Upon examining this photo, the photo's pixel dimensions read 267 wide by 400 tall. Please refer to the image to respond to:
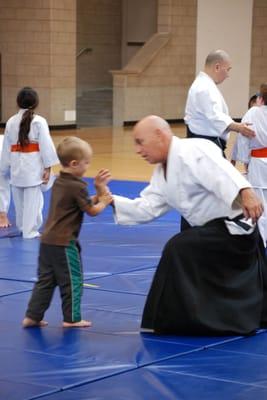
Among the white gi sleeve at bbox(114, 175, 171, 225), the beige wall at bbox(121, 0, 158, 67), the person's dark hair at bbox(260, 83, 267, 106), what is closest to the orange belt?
the person's dark hair at bbox(260, 83, 267, 106)

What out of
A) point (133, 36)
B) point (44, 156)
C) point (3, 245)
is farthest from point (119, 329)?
A: point (133, 36)

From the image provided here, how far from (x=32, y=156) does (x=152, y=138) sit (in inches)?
140

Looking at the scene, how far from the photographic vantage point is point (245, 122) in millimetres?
8664

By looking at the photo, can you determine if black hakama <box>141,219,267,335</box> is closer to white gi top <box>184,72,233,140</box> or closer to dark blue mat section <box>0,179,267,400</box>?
dark blue mat section <box>0,179,267,400</box>

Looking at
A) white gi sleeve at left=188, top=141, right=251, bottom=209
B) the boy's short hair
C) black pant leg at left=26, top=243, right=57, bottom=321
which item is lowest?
black pant leg at left=26, top=243, right=57, bottom=321

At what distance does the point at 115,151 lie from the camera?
16750mm

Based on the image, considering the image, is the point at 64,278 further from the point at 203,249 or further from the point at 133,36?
the point at 133,36

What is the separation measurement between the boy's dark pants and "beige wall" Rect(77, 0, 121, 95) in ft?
65.4

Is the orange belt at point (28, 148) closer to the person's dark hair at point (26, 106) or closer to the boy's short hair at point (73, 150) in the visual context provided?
the person's dark hair at point (26, 106)

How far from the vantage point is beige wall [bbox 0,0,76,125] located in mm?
20047

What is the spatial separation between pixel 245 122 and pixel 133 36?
17.4 m

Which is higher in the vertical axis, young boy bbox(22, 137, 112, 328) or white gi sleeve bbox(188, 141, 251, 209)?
white gi sleeve bbox(188, 141, 251, 209)

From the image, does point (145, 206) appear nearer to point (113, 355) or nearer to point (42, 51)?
point (113, 355)

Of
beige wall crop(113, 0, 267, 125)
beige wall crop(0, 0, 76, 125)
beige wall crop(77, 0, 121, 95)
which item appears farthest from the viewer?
beige wall crop(77, 0, 121, 95)
